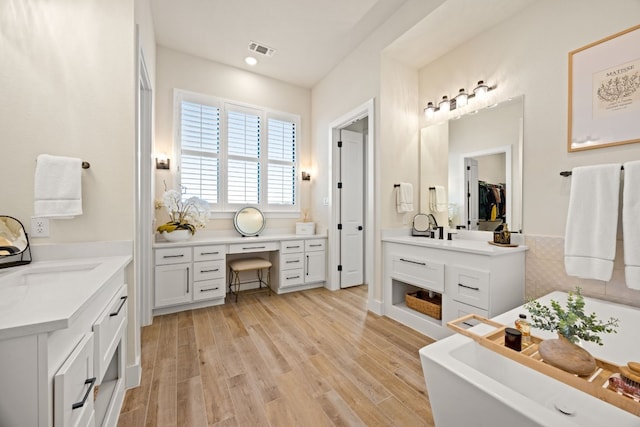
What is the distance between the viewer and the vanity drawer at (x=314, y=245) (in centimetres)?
371

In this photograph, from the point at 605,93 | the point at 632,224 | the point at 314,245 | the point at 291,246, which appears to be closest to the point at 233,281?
the point at 291,246

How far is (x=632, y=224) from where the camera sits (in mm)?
1576

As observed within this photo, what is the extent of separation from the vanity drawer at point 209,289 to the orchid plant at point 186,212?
64 centimetres

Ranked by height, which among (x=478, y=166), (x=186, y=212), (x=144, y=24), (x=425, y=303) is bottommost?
(x=425, y=303)

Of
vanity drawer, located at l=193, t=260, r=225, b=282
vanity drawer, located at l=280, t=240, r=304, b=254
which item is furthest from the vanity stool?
vanity drawer, located at l=280, t=240, r=304, b=254

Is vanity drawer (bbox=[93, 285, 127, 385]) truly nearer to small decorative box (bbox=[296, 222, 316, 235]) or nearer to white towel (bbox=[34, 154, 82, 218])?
white towel (bbox=[34, 154, 82, 218])

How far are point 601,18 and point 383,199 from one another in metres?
2.09

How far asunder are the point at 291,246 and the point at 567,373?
9.86 ft

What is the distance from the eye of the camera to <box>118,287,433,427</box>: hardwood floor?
1.46 m

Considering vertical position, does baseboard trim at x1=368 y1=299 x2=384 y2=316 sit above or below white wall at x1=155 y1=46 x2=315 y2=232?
below

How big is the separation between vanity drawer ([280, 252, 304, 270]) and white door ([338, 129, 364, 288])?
0.63 m

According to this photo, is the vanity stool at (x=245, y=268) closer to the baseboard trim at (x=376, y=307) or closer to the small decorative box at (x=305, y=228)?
the small decorative box at (x=305, y=228)

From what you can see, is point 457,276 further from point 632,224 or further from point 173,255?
point 173,255

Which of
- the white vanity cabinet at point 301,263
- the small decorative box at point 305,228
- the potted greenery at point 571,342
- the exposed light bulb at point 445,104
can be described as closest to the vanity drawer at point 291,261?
the white vanity cabinet at point 301,263
